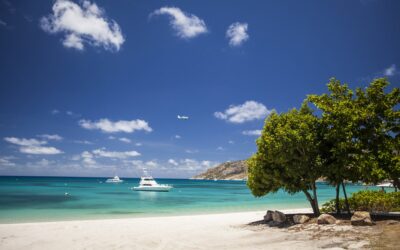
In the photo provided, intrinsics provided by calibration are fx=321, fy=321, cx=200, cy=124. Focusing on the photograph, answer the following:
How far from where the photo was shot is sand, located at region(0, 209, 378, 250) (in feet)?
46.9

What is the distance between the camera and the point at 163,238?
17.4 m

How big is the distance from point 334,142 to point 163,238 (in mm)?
11670

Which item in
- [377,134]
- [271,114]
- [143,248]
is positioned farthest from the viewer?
[271,114]

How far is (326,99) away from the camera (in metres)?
20.4

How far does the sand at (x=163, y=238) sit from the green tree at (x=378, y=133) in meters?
4.90

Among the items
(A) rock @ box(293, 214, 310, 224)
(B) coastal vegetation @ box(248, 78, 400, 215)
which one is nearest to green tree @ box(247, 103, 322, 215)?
(B) coastal vegetation @ box(248, 78, 400, 215)

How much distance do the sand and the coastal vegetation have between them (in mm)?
4021

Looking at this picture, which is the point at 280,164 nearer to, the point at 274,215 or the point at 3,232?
the point at 274,215

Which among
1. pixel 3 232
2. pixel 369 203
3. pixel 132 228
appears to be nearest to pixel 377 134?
pixel 369 203

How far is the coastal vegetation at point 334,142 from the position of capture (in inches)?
714

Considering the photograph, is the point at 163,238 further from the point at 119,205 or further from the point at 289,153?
the point at 119,205

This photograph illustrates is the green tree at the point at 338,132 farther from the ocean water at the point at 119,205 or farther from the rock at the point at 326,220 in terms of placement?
the ocean water at the point at 119,205

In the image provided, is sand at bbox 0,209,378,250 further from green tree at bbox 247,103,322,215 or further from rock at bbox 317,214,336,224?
green tree at bbox 247,103,322,215

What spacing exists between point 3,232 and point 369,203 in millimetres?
24505
